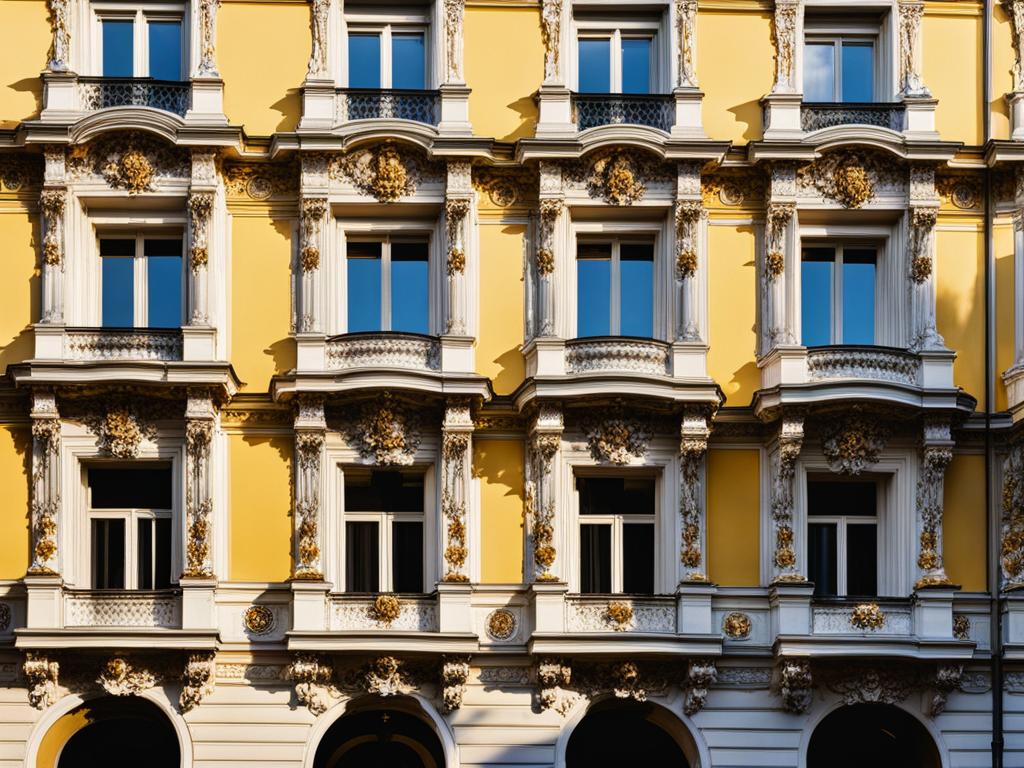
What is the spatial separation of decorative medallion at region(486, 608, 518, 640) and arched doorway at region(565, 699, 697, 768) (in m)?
2.22

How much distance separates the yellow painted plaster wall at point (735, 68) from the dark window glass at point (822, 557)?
722cm

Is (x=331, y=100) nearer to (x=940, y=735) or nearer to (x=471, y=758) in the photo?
(x=471, y=758)

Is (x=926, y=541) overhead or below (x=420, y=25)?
below

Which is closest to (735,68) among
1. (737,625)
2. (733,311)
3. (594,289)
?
(733,311)

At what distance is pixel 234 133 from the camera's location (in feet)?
111

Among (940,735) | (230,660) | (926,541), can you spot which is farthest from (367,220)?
(940,735)

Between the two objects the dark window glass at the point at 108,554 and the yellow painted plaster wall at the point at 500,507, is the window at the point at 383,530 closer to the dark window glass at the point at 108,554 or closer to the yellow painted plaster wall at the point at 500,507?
the yellow painted plaster wall at the point at 500,507

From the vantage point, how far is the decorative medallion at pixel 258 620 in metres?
33.2

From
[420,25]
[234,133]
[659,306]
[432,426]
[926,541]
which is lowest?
[926,541]

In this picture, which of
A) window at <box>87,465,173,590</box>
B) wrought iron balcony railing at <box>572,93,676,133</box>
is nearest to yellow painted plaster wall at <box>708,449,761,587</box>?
wrought iron balcony railing at <box>572,93,676,133</box>

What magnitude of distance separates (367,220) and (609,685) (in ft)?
30.8

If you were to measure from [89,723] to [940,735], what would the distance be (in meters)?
14.9

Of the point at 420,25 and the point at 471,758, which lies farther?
the point at 420,25

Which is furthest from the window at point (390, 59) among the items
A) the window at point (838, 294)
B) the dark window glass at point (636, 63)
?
the window at point (838, 294)
